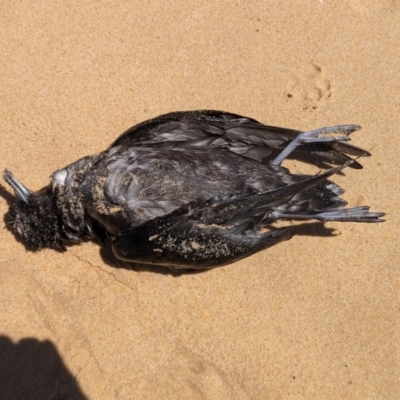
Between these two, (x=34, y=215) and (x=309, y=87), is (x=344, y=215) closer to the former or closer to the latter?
(x=309, y=87)

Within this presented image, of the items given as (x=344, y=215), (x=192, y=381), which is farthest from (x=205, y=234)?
(x=192, y=381)

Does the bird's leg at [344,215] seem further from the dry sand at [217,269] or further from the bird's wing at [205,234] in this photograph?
the dry sand at [217,269]

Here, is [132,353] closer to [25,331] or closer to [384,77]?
[25,331]

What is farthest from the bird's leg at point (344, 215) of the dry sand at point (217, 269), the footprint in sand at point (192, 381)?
the footprint in sand at point (192, 381)

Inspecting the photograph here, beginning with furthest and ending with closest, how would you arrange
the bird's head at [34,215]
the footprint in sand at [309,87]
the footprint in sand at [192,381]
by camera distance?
the footprint in sand at [309,87] < the footprint in sand at [192,381] < the bird's head at [34,215]

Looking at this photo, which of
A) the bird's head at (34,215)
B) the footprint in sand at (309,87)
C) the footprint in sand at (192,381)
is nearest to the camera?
the bird's head at (34,215)

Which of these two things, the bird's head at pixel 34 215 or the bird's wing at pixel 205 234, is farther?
the bird's head at pixel 34 215

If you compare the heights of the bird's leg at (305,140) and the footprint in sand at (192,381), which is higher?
the bird's leg at (305,140)
